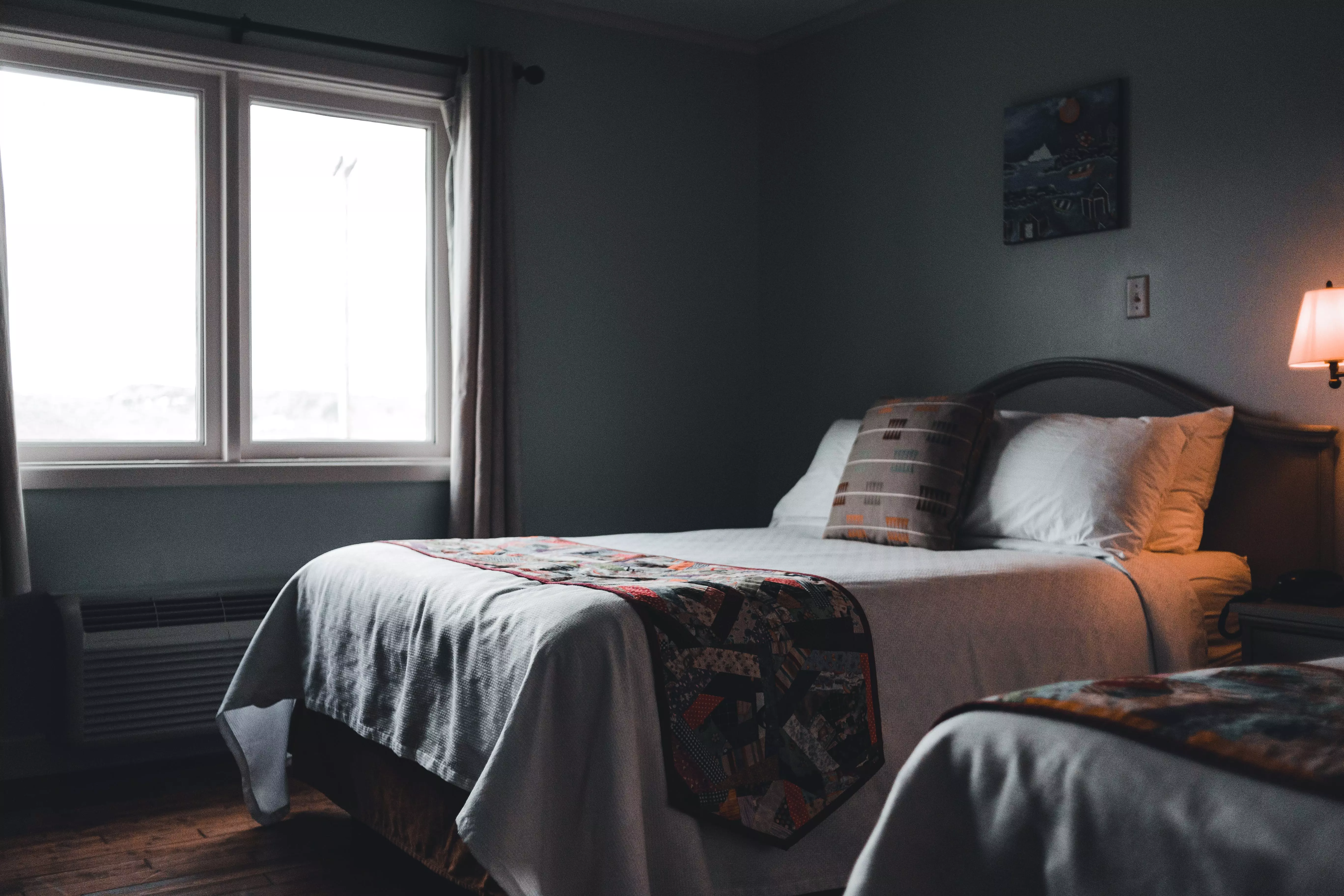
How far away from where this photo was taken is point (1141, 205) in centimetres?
318

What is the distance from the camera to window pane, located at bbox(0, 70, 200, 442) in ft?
10.9

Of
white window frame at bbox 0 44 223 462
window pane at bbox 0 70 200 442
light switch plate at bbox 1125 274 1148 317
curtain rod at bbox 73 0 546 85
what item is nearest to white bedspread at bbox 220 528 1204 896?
light switch plate at bbox 1125 274 1148 317

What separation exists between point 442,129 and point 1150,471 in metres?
2.58

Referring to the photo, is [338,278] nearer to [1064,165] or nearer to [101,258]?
[101,258]

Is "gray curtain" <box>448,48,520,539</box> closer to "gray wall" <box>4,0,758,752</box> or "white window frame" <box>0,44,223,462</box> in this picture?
"gray wall" <box>4,0,758,752</box>

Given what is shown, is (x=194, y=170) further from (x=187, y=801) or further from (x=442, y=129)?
(x=187, y=801)

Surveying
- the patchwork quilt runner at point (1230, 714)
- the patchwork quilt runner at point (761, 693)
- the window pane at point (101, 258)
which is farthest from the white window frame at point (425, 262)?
the patchwork quilt runner at point (1230, 714)

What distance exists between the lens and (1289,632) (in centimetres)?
237

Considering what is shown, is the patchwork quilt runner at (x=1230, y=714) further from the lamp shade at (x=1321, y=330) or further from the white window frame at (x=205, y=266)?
the white window frame at (x=205, y=266)

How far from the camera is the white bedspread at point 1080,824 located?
0.93 meters

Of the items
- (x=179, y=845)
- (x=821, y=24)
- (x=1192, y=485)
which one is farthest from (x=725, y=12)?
(x=179, y=845)

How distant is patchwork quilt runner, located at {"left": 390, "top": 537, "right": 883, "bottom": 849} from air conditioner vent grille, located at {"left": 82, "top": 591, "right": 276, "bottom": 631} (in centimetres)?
158

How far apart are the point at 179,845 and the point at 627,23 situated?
3126 mm

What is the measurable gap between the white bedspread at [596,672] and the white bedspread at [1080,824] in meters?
0.73
